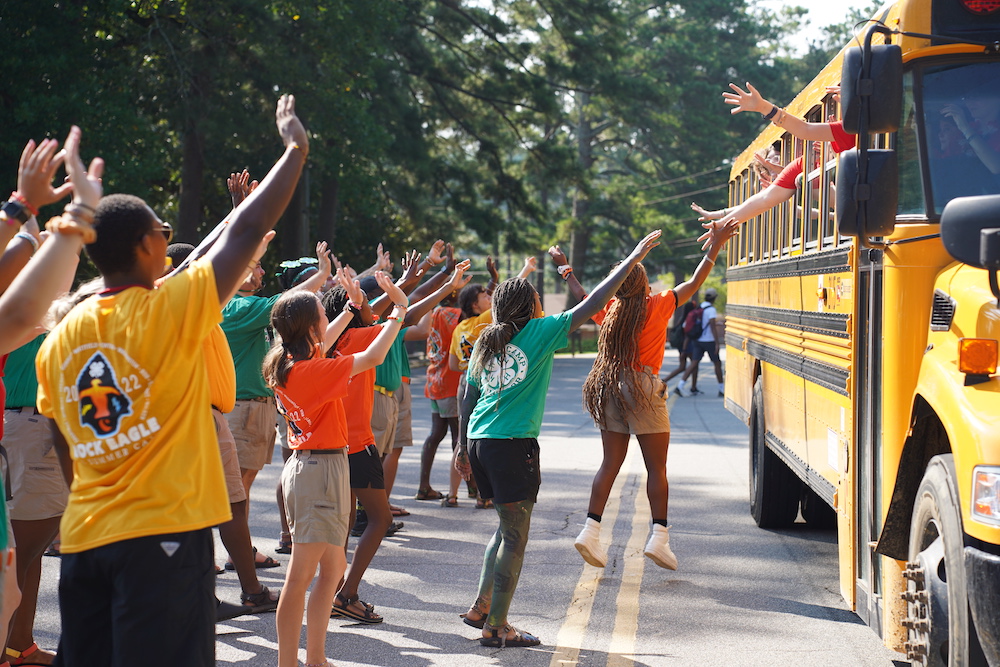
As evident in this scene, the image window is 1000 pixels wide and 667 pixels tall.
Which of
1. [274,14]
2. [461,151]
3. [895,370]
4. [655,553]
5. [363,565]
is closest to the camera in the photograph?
[895,370]

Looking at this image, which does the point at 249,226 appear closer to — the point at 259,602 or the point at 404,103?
the point at 259,602

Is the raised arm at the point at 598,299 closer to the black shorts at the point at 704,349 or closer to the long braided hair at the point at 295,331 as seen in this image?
the long braided hair at the point at 295,331

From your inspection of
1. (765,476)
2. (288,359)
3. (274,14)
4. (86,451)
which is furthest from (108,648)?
(274,14)

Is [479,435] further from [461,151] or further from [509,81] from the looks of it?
[461,151]

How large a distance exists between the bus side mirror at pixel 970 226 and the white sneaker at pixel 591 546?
3.26 m

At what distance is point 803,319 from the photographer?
20.2 feet

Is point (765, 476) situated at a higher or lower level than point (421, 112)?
lower

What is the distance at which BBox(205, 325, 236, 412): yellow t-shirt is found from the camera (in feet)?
16.2

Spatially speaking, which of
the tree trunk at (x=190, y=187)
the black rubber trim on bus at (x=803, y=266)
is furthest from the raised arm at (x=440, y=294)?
the tree trunk at (x=190, y=187)

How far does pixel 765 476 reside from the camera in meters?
7.86

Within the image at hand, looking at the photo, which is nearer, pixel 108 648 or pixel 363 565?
pixel 108 648

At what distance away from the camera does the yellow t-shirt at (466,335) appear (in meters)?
8.32

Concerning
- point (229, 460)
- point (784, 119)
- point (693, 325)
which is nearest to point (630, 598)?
point (229, 460)

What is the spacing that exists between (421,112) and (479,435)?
24254mm
